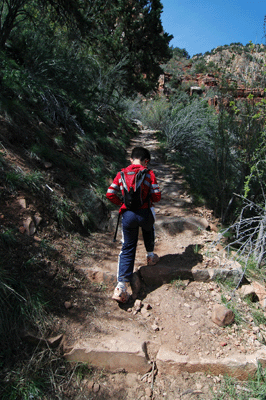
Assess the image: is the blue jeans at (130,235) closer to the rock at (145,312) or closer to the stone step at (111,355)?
the rock at (145,312)

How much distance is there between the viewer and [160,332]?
2424 millimetres

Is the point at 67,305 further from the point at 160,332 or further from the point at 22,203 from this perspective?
the point at 22,203

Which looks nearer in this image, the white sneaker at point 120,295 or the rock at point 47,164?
the white sneaker at point 120,295

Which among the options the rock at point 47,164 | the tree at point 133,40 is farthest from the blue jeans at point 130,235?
the tree at point 133,40

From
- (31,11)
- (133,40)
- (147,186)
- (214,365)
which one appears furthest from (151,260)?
(133,40)

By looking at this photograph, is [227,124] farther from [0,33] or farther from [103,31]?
[103,31]

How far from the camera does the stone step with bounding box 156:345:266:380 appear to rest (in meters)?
2.11

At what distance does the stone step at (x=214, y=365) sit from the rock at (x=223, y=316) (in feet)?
1.12

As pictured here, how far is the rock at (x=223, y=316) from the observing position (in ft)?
8.07

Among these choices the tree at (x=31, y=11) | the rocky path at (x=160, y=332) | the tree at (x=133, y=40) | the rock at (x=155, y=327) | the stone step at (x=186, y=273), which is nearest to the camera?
the rocky path at (x=160, y=332)

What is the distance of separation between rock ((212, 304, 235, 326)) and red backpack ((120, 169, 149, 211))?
1316mm

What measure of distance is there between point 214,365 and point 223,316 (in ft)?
1.51

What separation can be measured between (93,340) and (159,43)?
14390mm

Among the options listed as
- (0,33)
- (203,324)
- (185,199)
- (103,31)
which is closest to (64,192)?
(203,324)
